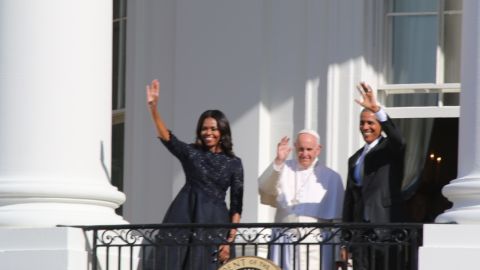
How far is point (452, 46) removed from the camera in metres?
20.5

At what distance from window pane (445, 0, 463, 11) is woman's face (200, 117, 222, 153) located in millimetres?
3862

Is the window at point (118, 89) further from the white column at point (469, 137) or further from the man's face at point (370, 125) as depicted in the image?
the white column at point (469, 137)

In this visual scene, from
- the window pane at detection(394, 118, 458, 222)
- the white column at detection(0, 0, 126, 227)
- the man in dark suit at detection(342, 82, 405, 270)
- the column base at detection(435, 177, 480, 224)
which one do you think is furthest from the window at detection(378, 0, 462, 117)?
the white column at detection(0, 0, 126, 227)

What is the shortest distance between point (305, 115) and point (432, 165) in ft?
5.51

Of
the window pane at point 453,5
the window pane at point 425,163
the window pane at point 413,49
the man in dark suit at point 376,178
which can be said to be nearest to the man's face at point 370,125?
the man in dark suit at point 376,178

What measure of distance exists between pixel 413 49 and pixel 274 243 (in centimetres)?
424

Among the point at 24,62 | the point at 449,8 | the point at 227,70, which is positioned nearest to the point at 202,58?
the point at 227,70

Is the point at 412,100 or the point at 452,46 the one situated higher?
the point at 452,46

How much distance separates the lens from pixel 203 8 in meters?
21.0

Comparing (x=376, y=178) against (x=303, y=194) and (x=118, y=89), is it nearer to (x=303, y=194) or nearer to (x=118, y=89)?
(x=303, y=194)

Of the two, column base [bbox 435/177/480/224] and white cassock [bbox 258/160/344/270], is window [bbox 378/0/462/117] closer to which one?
white cassock [bbox 258/160/344/270]

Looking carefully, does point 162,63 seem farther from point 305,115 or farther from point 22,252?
point 22,252

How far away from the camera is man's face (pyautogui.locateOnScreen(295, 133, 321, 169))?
17734 mm

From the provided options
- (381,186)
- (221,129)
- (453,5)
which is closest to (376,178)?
(381,186)
